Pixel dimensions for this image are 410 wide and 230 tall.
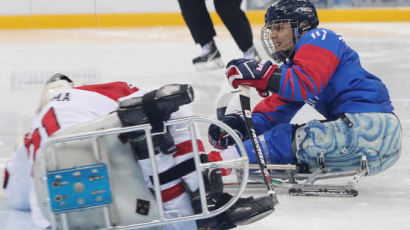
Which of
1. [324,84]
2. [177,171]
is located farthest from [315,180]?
[177,171]

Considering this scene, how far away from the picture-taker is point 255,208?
2016 mm

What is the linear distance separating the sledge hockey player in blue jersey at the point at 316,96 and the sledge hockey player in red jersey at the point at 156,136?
450 mm

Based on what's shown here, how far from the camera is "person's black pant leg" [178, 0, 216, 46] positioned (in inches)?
243

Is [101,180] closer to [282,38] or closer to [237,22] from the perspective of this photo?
[282,38]

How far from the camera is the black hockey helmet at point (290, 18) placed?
8.84 ft

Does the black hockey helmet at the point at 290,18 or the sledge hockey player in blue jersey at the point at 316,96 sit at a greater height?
the black hockey helmet at the point at 290,18

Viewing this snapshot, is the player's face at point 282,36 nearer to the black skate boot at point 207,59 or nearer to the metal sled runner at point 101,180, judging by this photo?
the metal sled runner at point 101,180

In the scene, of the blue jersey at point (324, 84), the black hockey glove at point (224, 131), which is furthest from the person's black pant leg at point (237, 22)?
the black hockey glove at point (224, 131)

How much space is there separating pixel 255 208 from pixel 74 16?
23.3 feet

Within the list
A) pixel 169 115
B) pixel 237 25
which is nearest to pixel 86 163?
pixel 169 115

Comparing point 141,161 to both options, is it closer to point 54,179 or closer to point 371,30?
point 54,179

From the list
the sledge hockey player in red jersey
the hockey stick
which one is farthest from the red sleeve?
the hockey stick

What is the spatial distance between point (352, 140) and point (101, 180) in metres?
0.99

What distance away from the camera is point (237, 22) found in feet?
20.5
